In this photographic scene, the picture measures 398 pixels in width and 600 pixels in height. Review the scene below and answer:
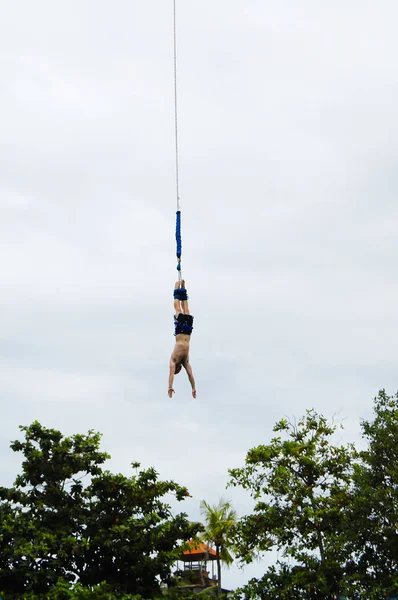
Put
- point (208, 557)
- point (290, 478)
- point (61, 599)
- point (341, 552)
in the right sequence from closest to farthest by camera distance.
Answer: point (61, 599)
point (341, 552)
point (290, 478)
point (208, 557)

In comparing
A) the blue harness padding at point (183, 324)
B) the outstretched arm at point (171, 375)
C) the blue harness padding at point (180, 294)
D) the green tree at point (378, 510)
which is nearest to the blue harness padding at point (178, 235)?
the blue harness padding at point (180, 294)

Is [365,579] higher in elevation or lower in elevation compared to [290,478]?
lower

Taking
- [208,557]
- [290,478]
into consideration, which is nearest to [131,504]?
[290,478]

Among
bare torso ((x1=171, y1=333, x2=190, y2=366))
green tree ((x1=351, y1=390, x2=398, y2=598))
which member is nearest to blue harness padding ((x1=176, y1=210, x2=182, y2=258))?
bare torso ((x1=171, y1=333, x2=190, y2=366))

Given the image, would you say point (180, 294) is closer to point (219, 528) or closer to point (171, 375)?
point (171, 375)

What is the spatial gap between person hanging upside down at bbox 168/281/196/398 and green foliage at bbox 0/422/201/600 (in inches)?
306

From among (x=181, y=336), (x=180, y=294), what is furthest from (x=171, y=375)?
Result: (x=180, y=294)

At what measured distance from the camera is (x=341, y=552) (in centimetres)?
2197

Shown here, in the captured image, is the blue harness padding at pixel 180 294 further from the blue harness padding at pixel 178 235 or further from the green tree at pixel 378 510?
the green tree at pixel 378 510

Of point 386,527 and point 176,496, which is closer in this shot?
point 386,527

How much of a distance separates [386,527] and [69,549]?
26.7ft

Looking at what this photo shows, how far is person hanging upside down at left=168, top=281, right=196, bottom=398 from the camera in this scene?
15367mm

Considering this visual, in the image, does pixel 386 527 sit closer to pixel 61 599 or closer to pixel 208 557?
pixel 61 599

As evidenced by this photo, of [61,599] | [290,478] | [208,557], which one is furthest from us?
[208,557]
